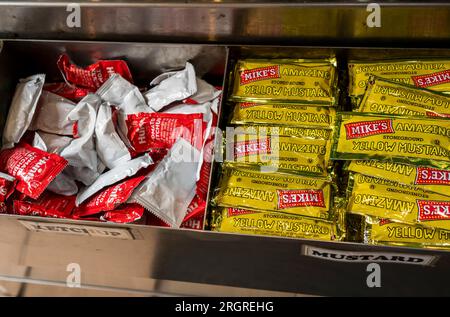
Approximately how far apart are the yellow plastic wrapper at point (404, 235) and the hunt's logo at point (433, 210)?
33mm

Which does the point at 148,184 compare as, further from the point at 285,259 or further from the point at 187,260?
the point at 285,259

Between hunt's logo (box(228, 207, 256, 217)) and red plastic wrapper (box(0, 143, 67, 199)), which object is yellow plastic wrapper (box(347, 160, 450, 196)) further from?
red plastic wrapper (box(0, 143, 67, 199))

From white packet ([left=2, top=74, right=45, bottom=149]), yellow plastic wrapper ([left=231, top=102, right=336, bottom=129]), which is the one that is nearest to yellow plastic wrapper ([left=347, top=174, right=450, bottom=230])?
yellow plastic wrapper ([left=231, top=102, right=336, bottom=129])

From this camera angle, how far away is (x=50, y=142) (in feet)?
5.21

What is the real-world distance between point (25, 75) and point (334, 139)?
4.03 feet

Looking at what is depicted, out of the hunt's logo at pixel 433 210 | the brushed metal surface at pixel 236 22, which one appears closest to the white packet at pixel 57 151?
the brushed metal surface at pixel 236 22

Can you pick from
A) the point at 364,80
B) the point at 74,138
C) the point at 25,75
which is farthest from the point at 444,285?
the point at 25,75

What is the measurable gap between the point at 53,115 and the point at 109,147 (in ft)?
0.97

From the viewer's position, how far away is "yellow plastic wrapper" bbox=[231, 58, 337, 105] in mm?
1487

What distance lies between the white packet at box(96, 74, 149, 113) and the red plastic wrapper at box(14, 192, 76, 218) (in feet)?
1.27

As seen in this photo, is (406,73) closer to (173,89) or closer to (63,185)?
(173,89)

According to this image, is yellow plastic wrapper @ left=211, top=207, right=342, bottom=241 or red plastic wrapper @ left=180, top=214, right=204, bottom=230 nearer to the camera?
yellow plastic wrapper @ left=211, top=207, right=342, bottom=241

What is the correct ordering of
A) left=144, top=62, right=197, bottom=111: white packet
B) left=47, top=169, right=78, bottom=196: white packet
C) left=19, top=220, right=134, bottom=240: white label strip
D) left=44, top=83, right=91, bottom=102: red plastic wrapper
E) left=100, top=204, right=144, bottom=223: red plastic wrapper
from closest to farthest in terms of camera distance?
left=19, top=220, right=134, bottom=240: white label strip
left=100, top=204, right=144, bottom=223: red plastic wrapper
left=47, top=169, right=78, bottom=196: white packet
left=144, top=62, right=197, bottom=111: white packet
left=44, top=83, right=91, bottom=102: red plastic wrapper

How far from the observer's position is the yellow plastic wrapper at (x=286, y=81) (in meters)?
1.49
